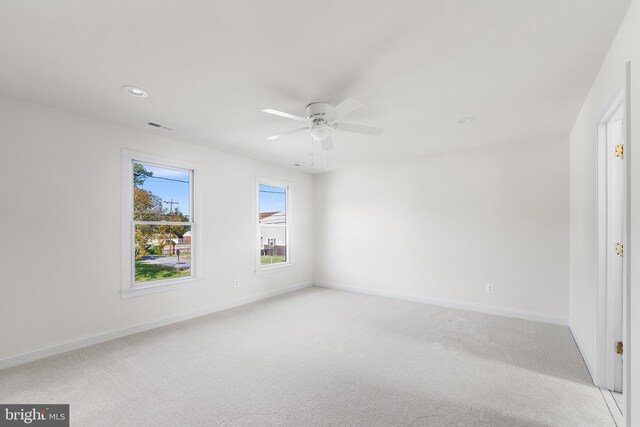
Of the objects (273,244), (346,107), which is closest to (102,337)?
(273,244)

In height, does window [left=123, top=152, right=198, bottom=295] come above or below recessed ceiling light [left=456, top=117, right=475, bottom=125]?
below

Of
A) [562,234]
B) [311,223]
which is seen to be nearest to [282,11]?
[562,234]

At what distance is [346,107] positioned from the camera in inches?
96.0

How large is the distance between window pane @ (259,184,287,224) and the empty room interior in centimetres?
46

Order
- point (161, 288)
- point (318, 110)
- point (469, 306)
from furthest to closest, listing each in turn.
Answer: point (469, 306), point (161, 288), point (318, 110)

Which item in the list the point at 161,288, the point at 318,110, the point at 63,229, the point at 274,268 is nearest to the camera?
the point at 318,110

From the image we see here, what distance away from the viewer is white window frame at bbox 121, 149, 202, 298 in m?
3.55

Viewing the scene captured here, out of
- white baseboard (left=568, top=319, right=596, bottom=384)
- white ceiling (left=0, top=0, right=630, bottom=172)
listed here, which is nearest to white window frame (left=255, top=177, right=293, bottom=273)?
white ceiling (left=0, top=0, right=630, bottom=172)

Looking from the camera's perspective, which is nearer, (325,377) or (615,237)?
(615,237)

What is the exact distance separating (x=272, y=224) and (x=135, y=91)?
3.46 m

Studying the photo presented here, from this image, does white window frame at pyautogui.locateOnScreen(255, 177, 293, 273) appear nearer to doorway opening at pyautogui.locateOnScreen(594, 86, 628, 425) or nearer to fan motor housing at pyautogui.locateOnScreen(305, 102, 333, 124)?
fan motor housing at pyautogui.locateOnScreen(305, 102, 333, 124)

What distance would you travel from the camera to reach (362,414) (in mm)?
2051

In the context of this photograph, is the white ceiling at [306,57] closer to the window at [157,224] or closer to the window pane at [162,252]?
the window at [157,224]

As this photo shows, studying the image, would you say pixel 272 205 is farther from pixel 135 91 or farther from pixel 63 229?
pixel 135 91
